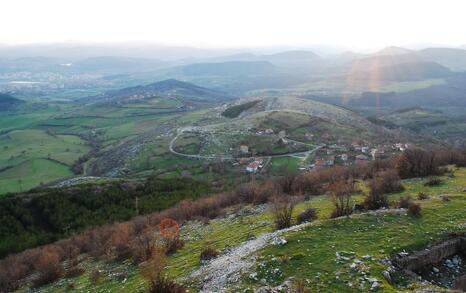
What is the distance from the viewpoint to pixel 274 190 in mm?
45000

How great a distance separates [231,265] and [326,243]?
529cm

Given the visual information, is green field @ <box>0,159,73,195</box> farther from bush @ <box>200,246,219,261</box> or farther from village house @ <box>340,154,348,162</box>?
bush @ <box>200,246,219,261</box>

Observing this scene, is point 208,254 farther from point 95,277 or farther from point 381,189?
point 381,189

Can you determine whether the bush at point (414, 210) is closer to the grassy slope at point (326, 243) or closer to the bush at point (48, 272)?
the grassy slope at point (326, 243)

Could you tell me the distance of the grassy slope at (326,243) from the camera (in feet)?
65.6

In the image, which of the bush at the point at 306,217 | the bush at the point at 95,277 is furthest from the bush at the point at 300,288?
the bush at the point at 95,277

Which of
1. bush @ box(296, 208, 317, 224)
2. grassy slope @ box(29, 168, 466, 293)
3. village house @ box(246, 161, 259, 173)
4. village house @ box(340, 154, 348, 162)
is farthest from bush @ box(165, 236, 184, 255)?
village house @ box(340, 154, 348, 162)

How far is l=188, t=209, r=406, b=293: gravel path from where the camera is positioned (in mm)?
20516

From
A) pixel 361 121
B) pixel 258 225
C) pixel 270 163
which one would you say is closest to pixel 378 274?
pixel 258 225

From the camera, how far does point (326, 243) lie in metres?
22.6

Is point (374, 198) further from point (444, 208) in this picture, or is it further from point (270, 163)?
point (270, 163)

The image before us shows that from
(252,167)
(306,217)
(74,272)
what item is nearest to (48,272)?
(74,272)

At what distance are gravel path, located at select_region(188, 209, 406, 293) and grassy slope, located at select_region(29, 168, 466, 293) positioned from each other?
28.0 inches

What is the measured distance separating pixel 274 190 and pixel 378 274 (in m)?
26.1
